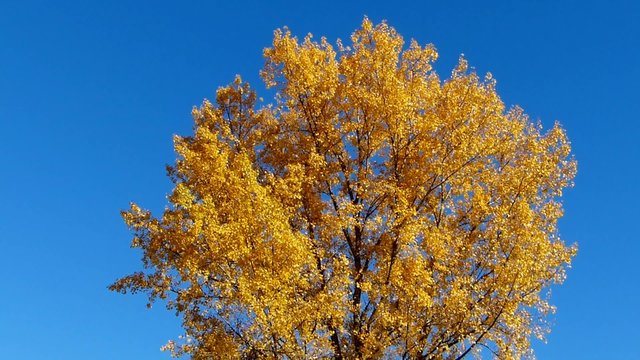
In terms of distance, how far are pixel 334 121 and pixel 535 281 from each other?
6.82 metres

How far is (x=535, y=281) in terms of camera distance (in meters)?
16.6

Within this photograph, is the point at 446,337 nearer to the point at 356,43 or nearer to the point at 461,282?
the point at 461,282

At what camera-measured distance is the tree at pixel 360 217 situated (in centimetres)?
1527

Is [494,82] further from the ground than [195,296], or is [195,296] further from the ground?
[494,82]

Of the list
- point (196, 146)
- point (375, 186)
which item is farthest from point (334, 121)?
point (196, 146)

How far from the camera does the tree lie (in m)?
15.3

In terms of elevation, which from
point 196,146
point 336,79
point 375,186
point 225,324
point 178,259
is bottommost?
point 225,324

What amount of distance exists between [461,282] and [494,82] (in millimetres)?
6559

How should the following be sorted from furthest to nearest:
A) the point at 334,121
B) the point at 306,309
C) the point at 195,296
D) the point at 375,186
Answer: the point at 334,121 < the point at 375,186 < the point at 195,296 < the point at 306,309

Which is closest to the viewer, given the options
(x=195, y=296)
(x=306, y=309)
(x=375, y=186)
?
(x=306, y=309)

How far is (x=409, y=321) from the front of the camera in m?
16.2

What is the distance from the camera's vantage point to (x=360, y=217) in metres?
18.2

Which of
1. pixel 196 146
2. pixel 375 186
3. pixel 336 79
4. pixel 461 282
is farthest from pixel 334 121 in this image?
pixel 461 282

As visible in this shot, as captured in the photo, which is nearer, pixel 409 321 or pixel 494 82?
pixel 409 321
